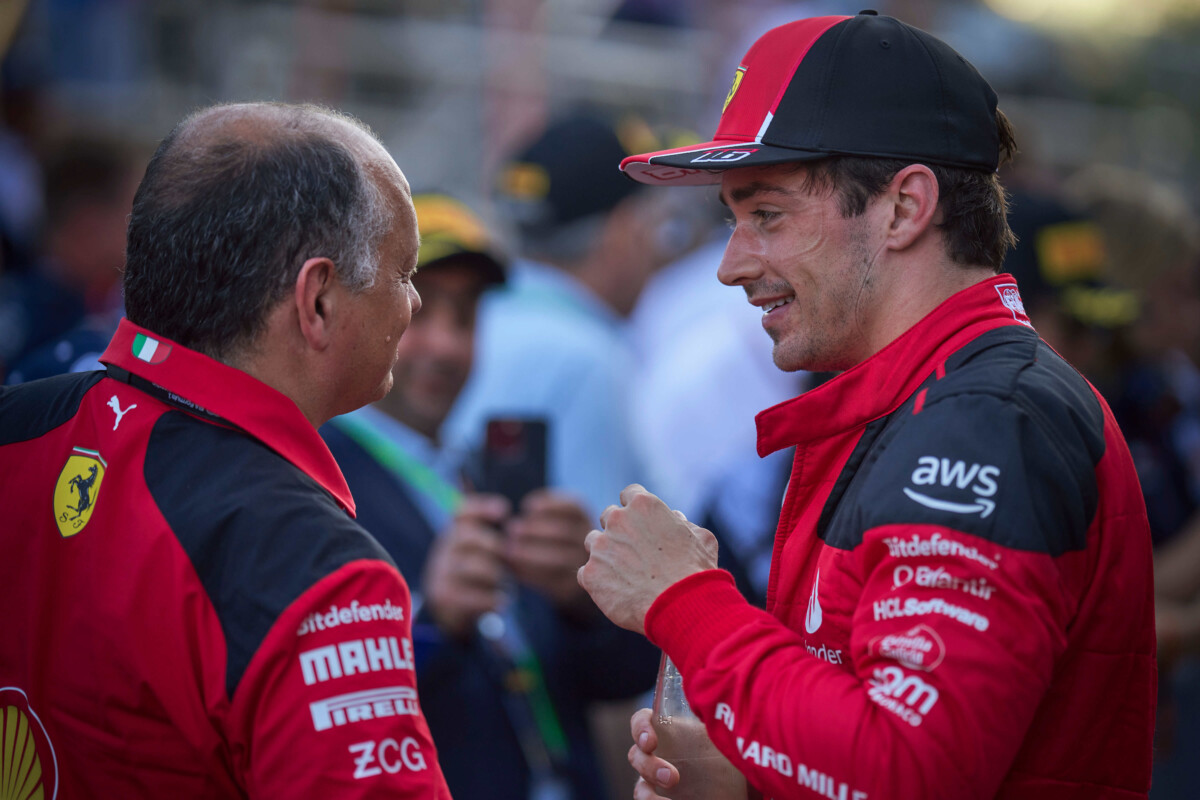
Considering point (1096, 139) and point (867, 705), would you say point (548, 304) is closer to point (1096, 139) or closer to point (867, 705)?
point (867, 705)

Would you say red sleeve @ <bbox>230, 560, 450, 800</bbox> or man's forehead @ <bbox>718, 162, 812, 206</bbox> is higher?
man's forehead @ <bbox>718, 162, 812, 206</bbox>

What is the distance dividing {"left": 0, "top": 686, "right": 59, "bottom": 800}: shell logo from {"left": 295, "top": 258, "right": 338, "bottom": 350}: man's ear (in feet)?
2.31

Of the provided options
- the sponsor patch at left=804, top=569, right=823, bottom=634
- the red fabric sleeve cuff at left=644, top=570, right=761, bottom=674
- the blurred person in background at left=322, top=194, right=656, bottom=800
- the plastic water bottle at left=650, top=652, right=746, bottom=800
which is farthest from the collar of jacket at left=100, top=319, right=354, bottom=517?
the blurred person in background at left=322, top=194, right=656, bottom=800

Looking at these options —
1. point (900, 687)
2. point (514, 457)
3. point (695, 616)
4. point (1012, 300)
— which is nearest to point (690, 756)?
point (695, 616)

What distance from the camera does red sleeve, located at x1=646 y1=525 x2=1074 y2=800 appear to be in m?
1.45

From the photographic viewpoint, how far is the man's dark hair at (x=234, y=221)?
5.63 feet

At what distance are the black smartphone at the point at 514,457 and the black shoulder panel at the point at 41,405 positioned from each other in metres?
1.47

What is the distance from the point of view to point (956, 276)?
77.0 inches

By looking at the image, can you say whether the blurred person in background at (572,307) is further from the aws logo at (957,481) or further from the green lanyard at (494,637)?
the aws logo at (957,481)

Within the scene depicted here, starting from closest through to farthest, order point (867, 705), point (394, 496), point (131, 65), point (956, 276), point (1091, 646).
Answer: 1. point (867, 705)
2. point (1091, 646)
3. point (956, 276)
4. point (394, 496)
5. point (131, 65)

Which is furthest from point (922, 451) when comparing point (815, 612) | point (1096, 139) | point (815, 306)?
point (1096, 139)

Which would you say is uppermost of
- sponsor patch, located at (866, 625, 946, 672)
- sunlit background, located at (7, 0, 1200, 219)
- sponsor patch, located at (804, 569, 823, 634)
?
sunlit background, located at (7, 0, 1200, 219)

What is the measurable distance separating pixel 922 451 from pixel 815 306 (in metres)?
0.48

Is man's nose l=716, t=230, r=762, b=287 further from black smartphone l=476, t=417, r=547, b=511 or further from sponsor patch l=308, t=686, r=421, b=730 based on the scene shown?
black smartphone l=476, t=417, r=547, b=511
